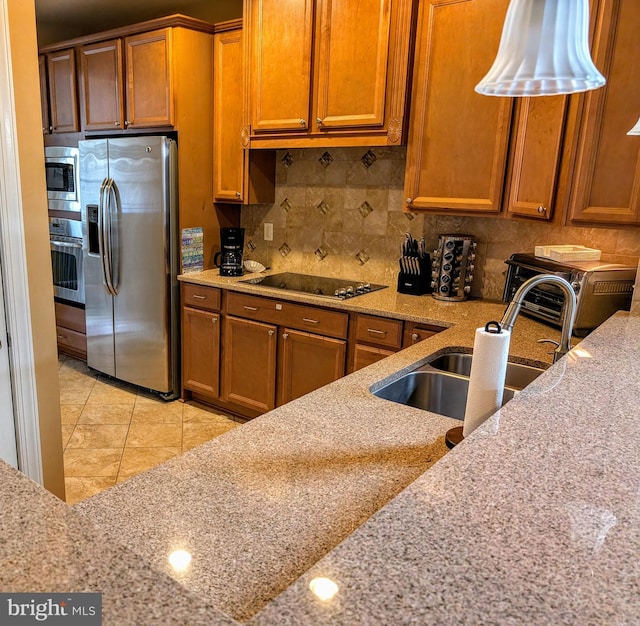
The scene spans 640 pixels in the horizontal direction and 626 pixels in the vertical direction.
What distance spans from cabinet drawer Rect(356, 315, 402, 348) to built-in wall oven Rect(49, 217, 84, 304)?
7.67ft

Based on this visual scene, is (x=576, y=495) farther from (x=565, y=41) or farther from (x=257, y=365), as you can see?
(x=257, y=365)

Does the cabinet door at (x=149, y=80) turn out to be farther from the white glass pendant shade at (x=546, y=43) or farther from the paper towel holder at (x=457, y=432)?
the paper towel holder at (x=457, y=432)

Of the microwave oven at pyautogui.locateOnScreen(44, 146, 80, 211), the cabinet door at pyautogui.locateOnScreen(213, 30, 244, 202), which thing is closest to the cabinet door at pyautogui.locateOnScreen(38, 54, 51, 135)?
the microwave oven at pyautogui.locateOnScreen(44, 146, 80, 211)

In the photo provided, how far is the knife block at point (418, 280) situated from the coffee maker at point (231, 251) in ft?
3.51

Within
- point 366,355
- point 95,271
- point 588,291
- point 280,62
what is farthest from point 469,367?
point 95,271

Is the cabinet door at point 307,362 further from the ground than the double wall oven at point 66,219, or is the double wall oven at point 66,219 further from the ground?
the double wall oven at point 66,219

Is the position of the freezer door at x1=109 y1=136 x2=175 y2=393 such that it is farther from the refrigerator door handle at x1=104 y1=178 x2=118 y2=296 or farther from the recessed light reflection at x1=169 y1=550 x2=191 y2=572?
the recessed light reflection at x1=169 y1=550 x2=191 y2=572

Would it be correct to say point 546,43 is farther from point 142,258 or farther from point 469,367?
point 142,258

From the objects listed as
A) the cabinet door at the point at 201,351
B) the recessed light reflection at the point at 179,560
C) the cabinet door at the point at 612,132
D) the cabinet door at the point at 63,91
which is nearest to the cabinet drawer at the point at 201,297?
the cabinet door at the point at 201,351

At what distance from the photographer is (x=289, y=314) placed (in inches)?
115

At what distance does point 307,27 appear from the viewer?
2.81 m

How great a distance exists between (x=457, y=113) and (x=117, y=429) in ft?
8.50

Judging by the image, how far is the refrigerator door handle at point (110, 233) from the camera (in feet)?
11.2

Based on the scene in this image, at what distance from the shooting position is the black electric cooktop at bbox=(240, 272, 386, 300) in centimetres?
293
